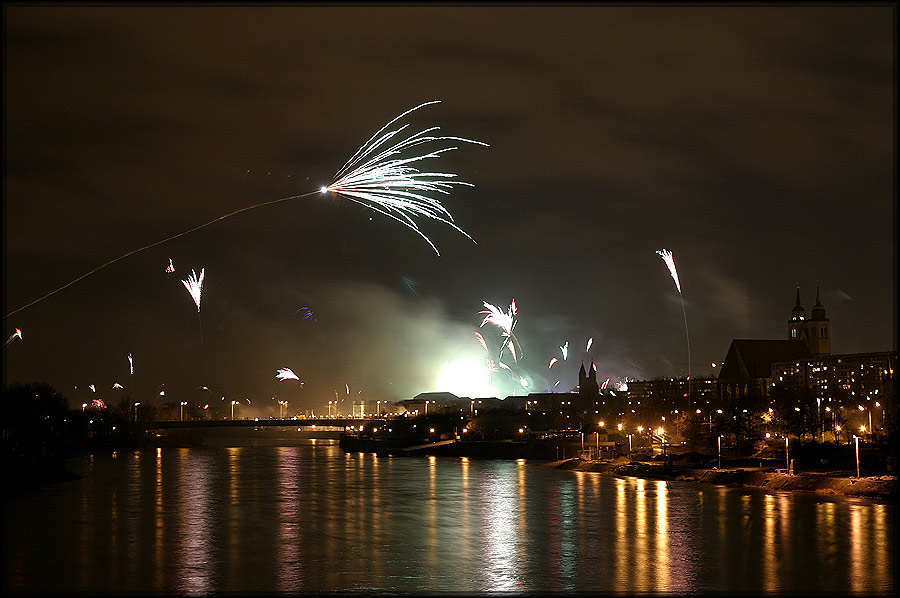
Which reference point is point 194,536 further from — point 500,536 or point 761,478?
point 761,478

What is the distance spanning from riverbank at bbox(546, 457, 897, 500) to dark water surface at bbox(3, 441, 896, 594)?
4.43 ft

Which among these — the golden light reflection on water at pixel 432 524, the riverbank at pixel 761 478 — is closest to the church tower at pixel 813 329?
the riverbank at pixel 761 478

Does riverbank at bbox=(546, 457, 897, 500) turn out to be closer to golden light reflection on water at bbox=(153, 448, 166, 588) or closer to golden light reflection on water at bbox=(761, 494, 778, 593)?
golden light reflection on water at bbox=(761, 494, 778, 593)

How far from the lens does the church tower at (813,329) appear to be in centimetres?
15562

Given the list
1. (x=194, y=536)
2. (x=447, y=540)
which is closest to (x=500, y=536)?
(x=447, y=540)

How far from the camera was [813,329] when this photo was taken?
158 meters

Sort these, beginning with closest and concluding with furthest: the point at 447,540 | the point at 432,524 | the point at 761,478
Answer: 1. the point at 447,540
2. the point at 432,524
3. the point at 761,478

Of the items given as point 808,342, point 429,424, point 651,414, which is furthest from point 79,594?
point 808,342

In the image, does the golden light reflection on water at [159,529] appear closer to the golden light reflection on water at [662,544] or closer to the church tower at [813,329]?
the golden light reflection on water at [662,544]

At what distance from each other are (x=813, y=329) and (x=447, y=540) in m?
139

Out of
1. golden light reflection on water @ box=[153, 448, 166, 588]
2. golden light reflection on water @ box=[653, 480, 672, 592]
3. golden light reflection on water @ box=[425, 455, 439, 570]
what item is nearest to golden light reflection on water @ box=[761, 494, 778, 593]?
golden light reflection on water @ box=[653, 480, 672, 592]

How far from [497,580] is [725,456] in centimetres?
4757

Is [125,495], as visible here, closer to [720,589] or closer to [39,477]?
[39,477]

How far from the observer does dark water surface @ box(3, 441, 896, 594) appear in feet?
82.9
